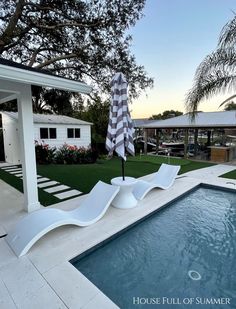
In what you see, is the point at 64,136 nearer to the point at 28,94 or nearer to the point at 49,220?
the point at 28,94

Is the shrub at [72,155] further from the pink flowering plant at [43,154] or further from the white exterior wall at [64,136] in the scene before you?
the white exterior wall at [64,136]

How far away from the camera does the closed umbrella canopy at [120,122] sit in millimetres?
4988

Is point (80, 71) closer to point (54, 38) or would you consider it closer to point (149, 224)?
point (54, 38)

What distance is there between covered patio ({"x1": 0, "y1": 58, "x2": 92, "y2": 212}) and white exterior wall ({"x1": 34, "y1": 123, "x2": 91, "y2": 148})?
29.7ft

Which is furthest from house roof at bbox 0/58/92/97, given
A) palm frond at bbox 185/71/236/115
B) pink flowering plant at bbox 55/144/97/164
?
pink flowering plant at bbox 55/144/97/164

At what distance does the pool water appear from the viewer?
269cm

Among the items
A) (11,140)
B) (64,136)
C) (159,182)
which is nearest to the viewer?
(159,182)

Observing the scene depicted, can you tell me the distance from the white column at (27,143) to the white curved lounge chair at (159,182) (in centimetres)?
298

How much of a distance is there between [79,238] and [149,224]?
1822 mm

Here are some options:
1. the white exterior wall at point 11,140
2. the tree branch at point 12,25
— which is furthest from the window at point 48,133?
the tree branch at point 12,25

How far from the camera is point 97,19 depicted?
12.1 metres

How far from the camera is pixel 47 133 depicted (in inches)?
546

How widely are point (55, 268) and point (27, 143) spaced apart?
118 inches

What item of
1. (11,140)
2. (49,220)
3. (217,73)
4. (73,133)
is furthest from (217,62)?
(11,140)
